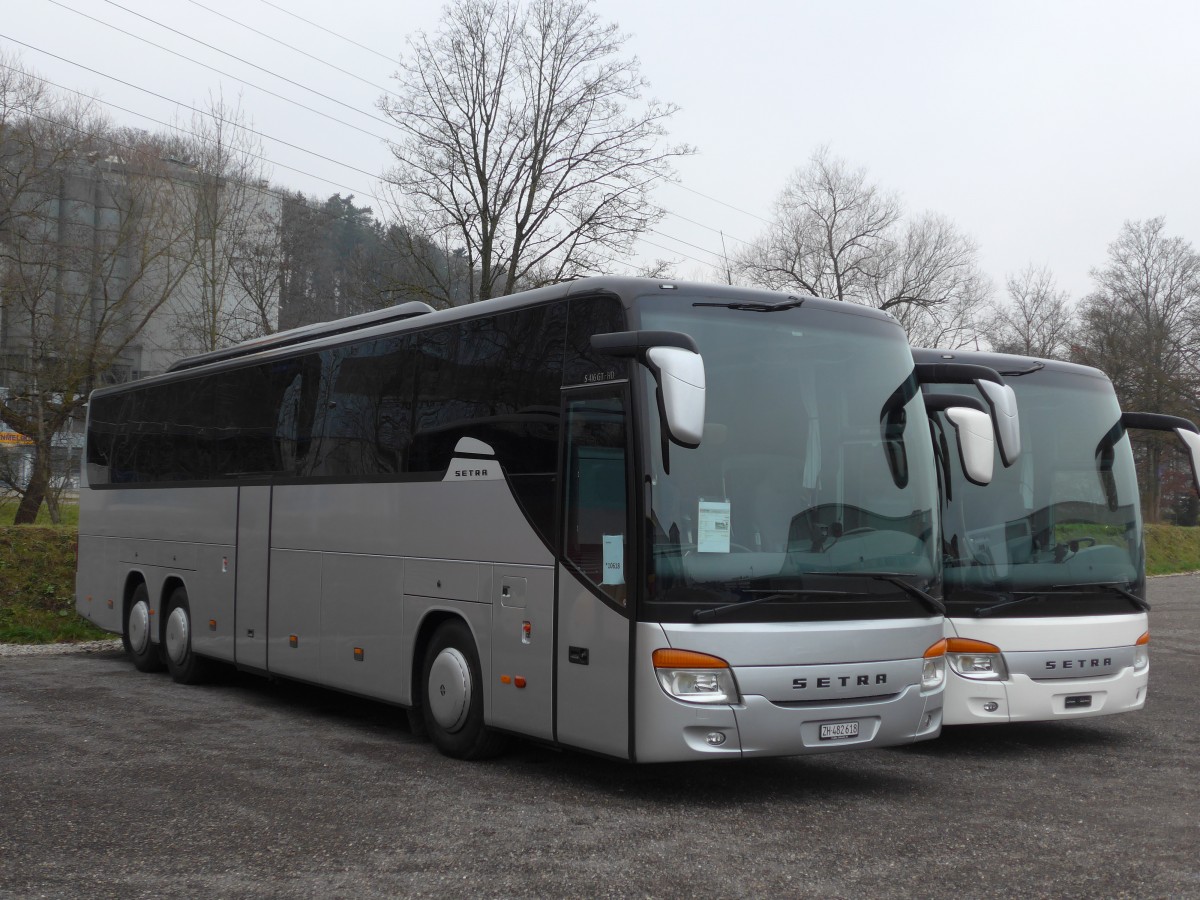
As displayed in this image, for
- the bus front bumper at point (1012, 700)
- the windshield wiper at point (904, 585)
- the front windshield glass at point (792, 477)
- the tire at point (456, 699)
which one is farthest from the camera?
the bus front bumper at point (1012, 700)

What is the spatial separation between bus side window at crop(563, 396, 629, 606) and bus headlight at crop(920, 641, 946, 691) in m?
2.17

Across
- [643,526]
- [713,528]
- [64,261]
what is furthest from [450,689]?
[64,261]

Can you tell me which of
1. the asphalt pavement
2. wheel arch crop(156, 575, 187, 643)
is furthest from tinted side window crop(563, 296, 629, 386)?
wheel arch crop(156, 575, 187, 643)

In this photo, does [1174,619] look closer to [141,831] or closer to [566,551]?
[566,551]

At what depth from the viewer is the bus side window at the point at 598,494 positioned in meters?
7.70

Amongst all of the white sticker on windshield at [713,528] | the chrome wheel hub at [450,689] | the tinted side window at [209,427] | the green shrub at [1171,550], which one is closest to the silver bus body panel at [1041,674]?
the white sticker on windshield at [713,528]

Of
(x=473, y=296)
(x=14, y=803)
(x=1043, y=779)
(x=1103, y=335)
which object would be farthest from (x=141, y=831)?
(x=1103, y=335)

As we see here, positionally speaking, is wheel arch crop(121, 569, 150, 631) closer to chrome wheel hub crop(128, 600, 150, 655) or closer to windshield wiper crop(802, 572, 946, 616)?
chrome wheel hub crop(128, 600, 150, 655)

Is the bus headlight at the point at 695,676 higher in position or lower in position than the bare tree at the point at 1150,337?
lower

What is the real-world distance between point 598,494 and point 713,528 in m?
0.74

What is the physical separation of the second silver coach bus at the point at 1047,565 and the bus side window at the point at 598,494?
3254 mm

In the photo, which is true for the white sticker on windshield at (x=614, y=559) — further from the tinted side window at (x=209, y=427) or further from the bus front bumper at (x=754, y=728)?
the tinted side window at (x=209, y=427)

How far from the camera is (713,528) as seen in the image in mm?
7605

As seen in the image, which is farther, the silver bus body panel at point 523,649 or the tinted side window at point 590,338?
the silver bus body panel at point 523,649
